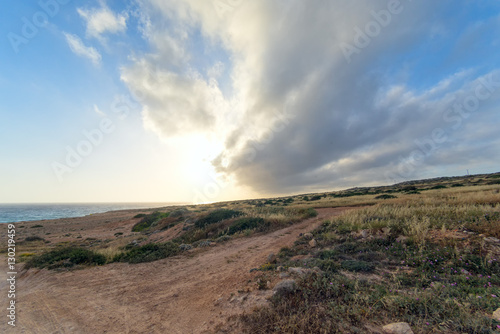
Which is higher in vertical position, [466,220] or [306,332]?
[466,220]

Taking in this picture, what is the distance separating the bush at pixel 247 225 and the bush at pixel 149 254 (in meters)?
4.53

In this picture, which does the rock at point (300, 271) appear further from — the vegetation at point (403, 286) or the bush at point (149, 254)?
the bush at point (149, 254)

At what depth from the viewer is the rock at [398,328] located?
309 centimetres

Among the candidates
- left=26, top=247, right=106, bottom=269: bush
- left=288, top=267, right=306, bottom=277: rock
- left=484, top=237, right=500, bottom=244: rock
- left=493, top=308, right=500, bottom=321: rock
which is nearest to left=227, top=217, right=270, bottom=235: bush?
left=26, top=247, right=106, bottom=269: bush

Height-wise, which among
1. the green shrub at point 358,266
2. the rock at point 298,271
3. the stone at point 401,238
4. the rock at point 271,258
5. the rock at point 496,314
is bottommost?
the rock at point 271,258

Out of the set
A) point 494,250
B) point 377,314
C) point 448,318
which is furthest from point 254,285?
point 494,250

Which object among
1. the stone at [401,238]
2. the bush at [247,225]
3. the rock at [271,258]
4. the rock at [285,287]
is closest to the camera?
the rock at [285,287]

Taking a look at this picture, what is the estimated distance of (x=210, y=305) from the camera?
5145 mm

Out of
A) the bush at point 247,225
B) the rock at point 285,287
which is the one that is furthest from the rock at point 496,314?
the bush at point 247,225

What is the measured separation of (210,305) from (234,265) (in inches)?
128

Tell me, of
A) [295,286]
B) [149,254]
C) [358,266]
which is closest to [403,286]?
[358,266]

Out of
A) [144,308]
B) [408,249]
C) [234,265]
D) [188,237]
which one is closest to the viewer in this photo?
[144,308]

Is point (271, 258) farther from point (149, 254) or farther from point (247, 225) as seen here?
point (247, 225)

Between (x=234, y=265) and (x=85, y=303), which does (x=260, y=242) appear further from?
(x=85, y=303)
